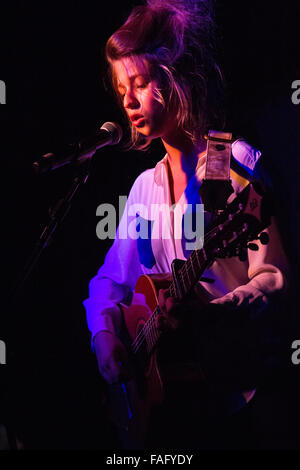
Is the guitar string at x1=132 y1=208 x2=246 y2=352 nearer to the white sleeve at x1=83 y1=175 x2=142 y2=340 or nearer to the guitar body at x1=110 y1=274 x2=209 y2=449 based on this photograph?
the guitar body at x1=110 y1=274 x2=209 y2=449

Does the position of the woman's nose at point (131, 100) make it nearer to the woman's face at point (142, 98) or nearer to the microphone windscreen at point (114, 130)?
the woman's face at point (142, 98)

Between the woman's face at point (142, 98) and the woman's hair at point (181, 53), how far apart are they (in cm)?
2

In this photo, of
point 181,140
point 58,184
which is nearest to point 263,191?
point 181,140

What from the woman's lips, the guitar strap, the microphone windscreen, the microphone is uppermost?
the woman's lips

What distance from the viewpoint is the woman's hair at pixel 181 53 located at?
1757mm

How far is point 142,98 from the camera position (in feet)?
5.79

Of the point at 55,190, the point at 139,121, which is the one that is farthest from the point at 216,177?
the point at 55,190

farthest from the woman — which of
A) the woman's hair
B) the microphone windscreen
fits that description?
the microphone windscreen

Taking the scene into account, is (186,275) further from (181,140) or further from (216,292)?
(181,140)

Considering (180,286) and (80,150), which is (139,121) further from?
(180,286)

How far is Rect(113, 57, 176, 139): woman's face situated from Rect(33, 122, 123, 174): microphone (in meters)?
0.21

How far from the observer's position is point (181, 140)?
1877 millimetres

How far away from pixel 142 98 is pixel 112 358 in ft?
3.31

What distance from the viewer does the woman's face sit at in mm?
1760
